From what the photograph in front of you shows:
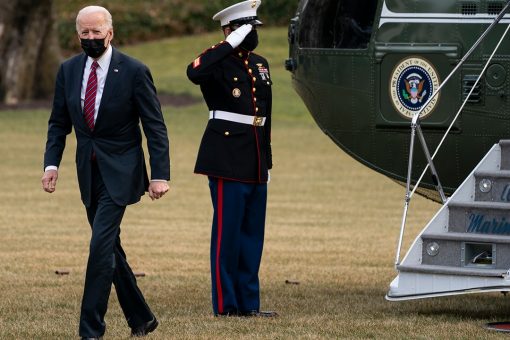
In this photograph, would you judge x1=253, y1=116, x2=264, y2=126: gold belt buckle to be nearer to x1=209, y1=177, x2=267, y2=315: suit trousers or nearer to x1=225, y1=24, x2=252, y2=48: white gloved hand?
x1=209, y1=177, x2=267, y2=315: suit trousers

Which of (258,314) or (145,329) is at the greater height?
(145,329)

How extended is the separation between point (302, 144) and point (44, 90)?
8.87 metres

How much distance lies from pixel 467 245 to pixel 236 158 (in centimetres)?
156

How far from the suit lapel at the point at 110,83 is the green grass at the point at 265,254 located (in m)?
1.33

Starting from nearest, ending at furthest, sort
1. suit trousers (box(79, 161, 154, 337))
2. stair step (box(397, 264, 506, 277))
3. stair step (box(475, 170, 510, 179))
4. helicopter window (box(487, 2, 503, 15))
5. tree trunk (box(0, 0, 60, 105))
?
suit trousers (box(79, 161, 154, 337)) → stair step (box(397, 264, 506, 277)) → stair step (box(475, 170, 510, 179)) → helicopter window (box(487, 2, 503, 15)) → tree trunk (box(0, 0, 60, 105))

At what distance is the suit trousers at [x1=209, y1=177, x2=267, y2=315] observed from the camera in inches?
337

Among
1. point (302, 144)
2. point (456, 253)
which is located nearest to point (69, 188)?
point (302, 144)

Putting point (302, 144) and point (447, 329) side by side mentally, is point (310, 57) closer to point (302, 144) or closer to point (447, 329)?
point (447, 329)

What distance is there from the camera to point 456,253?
811 cm

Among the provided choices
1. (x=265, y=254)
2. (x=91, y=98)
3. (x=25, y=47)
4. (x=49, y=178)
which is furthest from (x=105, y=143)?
(x=25, y=47)

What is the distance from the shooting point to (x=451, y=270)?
7.93 meters

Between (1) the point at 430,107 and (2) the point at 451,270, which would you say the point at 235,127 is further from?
(2) the point at 451,270

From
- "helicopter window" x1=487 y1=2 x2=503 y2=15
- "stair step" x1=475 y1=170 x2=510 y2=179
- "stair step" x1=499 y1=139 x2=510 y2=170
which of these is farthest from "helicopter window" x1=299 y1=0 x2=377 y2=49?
"stair step" x1=475 y1=170 x2=510 y2=179

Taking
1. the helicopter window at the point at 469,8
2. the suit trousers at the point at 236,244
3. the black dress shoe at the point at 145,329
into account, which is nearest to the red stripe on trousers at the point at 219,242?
the suit trousers at the point at 236,244
